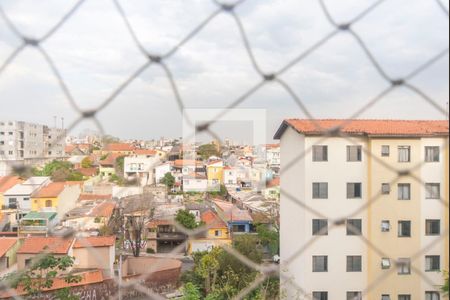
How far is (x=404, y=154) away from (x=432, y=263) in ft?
2.80

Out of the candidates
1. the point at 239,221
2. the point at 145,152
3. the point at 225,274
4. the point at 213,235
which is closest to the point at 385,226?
the point at 213,235

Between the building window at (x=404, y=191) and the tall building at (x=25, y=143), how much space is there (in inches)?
114

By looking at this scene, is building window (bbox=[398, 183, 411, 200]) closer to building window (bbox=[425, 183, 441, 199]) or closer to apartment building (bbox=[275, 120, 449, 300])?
apartment building (bbox=[275, 120, 449, 300])

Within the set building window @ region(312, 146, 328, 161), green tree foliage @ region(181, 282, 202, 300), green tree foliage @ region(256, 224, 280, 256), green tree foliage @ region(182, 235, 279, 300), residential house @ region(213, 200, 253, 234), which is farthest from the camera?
green tree foliage @ region(256, 224, 280, 256)

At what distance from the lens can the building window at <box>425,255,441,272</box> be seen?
3109mm

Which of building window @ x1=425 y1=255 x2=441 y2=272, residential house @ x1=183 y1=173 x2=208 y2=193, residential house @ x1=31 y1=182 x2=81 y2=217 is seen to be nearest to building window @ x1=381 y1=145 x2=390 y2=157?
building window @ x1=425 y1=255 x2=441 y2=272

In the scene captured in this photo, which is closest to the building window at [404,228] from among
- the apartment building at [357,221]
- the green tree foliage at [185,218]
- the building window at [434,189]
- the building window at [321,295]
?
the apartment building at [357,221]

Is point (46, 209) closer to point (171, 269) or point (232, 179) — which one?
point (232, 179)

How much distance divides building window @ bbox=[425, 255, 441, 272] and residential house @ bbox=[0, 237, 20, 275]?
2822 mm

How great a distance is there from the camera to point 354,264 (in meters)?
3.45

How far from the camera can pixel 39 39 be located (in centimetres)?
56

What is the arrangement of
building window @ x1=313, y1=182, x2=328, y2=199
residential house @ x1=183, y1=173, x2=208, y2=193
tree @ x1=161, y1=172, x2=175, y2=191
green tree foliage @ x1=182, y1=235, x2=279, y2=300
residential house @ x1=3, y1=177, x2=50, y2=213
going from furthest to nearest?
1. green tree foliage @ x1=182, y1=235, x2=279, y2=300
2. building window @ x1=313, y1=182, x2=328, y2=199
3. residential house @ x1=183, y1=173, x2=208, y2=193
4. tree @ x1=161, y1=172, x2=175, y2=191
5. residential house @ x1=3, y1=177, x2=50, y2=213

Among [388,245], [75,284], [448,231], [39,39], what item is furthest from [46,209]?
[448,231]

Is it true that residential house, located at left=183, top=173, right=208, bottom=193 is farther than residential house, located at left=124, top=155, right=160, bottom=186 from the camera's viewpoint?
Yes
